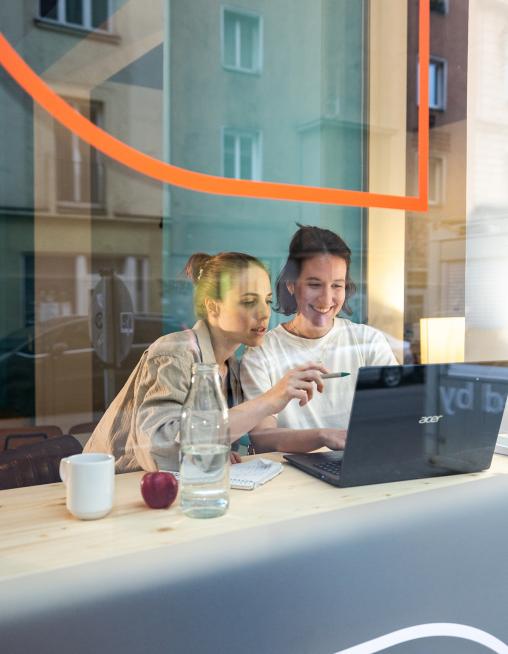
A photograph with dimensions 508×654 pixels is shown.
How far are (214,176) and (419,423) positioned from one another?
4.51 feet

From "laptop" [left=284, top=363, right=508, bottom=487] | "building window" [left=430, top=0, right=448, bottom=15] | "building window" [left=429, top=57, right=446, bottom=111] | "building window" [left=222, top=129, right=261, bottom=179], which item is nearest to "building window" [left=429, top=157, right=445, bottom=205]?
"building window" [left=429, top=57, right=446, bottom=111]

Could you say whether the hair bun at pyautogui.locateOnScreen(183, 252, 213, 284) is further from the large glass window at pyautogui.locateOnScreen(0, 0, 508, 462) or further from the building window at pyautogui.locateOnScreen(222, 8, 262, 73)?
the building window at pyautogui.locateOnScreen(222, 8, 262, 73)

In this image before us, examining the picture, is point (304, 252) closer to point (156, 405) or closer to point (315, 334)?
point (315, 334)

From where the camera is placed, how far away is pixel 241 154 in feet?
8.36

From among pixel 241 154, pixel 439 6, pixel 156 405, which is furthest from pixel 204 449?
pixel 439 6

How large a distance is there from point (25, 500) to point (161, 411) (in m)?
0.63

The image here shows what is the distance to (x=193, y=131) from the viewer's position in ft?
8.38

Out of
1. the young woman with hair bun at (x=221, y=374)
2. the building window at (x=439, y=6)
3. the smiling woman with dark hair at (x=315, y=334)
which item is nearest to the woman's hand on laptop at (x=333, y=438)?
the young woman with hair bun at (x=221, y=374)

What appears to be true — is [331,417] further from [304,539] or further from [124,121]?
[124,121]

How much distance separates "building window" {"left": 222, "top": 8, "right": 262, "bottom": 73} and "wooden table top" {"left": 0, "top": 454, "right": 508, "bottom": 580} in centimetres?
174

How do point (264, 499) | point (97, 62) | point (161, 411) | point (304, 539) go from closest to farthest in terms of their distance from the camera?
point (304, 539)
point (264, 499)
point (161, 411)
point (97, 62)

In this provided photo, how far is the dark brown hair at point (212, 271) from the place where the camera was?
8.08ft

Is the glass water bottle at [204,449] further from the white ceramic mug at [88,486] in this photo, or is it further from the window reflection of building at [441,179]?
the window reflection of building at [441,179]

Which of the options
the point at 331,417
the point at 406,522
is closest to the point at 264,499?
the point at 406,522
